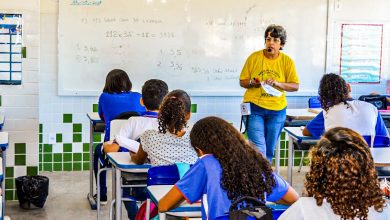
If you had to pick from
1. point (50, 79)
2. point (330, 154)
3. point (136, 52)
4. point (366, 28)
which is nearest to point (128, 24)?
point (136, 52)

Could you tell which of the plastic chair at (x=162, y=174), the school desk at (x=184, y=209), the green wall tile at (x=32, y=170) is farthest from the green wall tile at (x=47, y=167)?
the school desk at (x=184, y=209)

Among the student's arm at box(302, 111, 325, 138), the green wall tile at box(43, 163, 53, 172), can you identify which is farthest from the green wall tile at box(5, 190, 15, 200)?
the student's arm at box(302, 111, 325, 138)

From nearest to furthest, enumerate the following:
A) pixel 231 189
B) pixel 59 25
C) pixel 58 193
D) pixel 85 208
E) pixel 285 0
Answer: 1. pixel 231 189
2. pixel 85 208
3. pixel 58 193
4. pixel 59 25
5. pixel 285 0

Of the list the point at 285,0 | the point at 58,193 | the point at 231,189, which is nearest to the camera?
the point at 231,189

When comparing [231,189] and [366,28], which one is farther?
[366,28]

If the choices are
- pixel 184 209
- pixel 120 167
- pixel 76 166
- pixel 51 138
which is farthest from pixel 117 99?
pixel 184 209

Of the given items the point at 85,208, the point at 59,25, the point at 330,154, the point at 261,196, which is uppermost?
the point at 59,25

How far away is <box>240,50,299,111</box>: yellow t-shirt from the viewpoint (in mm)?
6260

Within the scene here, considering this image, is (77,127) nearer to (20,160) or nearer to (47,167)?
(47,167)

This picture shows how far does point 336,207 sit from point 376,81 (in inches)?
241

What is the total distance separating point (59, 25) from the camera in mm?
7367

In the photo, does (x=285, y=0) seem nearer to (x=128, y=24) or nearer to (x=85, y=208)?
(x=128, y=24)

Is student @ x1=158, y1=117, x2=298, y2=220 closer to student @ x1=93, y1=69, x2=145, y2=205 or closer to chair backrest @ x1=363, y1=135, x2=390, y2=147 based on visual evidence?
chair backrest @ x1=363, y1=135, x2=390, y2=147

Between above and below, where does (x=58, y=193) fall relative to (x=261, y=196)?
below
